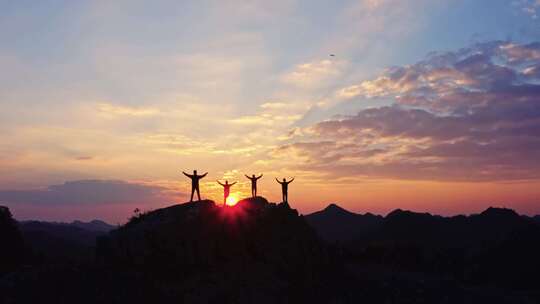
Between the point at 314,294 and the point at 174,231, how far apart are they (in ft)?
22.5

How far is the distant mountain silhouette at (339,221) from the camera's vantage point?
10751 cm

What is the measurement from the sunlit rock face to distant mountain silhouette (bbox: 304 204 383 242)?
76338 millimetres

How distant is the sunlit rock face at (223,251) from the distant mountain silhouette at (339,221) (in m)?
76.3

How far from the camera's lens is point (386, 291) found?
85.0 feet

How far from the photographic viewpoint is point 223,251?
24859 mm

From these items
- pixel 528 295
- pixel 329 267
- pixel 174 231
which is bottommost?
pixel 528 295

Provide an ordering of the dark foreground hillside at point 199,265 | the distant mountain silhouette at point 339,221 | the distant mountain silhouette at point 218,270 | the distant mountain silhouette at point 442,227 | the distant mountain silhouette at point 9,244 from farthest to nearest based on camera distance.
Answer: the distant mountain silhouette at point 339,221 < the distant mountain silhouette at point 442,227 < the distant mountain silhouette at point 9,244 < the distant mountain silhouette at point 218,270 < the dark foreground hillside at point 199,265

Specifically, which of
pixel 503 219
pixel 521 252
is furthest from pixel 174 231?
pixel 503 219

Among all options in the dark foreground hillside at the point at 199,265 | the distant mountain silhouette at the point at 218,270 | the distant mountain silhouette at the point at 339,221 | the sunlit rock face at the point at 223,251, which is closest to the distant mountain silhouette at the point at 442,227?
the distant mountain silhouette at the point at 339,221

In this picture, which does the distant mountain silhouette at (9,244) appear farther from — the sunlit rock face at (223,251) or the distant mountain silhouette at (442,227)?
the distant mountain silhouette at (442,227)

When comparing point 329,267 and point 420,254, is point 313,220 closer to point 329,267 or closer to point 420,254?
point 420,254

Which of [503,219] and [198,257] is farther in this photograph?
[503,219]

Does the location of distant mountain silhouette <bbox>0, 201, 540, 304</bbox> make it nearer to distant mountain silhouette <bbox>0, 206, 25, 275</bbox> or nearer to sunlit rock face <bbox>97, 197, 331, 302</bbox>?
sunlit rock face <bbox>97, 197, 331, 302</bbox>

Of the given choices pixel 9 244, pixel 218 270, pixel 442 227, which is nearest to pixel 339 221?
pixel 442 227
